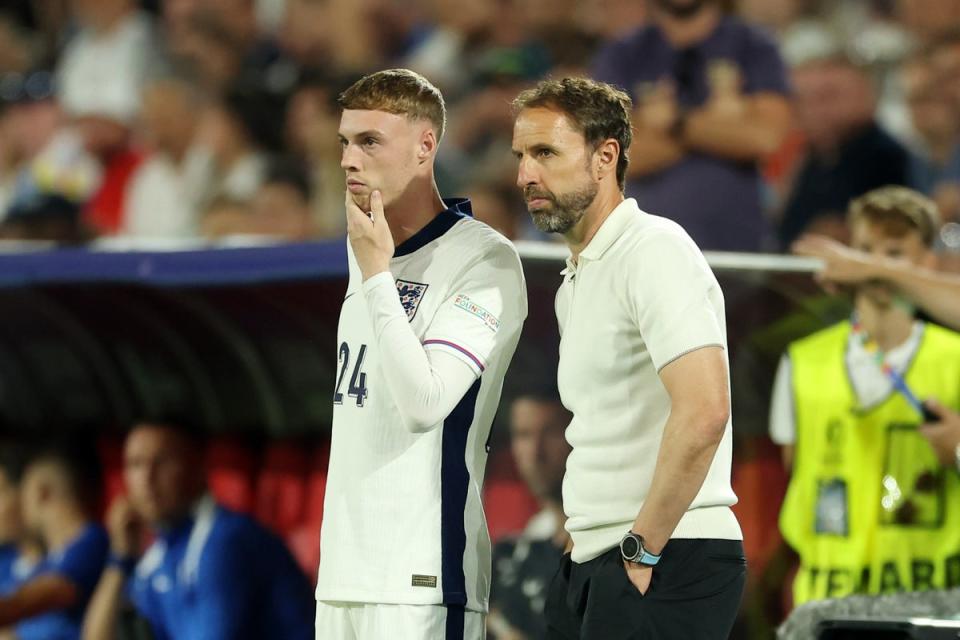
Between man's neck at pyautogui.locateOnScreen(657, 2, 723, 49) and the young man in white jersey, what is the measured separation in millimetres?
2607

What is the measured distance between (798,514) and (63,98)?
257 inches

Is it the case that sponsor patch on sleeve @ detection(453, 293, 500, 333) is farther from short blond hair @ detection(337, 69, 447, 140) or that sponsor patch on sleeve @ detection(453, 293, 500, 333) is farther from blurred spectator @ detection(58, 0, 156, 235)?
blurred spectator @ detection(58, 0, 156, 235)

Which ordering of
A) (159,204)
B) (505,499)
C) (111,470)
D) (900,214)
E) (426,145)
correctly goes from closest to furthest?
(426,145)
(900,214)
(505,499)
(111,470)
(159,204)

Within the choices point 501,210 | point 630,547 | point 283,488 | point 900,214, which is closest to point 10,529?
point 283,488

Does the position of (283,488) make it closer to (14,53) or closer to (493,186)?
(493,186)

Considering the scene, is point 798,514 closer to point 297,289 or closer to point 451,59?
point 297,289

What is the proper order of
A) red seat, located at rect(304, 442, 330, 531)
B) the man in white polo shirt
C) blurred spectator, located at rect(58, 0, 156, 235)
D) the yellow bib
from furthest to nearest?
blurred spectator, located at rect(58, 0, 156, 235)
red seat, located at rect(304, 442, 330, 531)
the yellow bib
the man in white polo shirt

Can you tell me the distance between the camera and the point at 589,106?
278 centimetres

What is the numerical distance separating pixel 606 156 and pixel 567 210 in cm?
13

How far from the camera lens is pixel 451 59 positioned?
7.54 m

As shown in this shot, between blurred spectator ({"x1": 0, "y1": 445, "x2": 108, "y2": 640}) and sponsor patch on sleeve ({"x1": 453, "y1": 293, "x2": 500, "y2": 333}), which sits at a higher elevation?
sponsor patch on sleeve ({"x1": 453, "y1": 293, "x2": 500, "y2": 333})

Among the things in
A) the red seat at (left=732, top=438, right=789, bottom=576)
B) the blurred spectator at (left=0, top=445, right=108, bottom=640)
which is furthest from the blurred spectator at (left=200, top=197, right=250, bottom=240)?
the red seat at (left=732, top=438, right=789, bottom=576)

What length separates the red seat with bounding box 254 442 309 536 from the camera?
5402mm

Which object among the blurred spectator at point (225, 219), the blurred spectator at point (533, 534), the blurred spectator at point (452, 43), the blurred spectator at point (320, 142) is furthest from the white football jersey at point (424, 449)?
the blurred spectator at point (452, 43)
